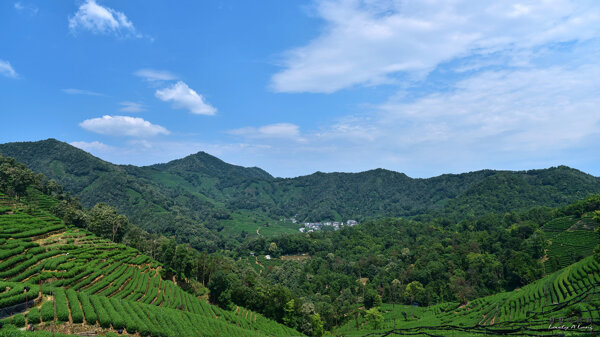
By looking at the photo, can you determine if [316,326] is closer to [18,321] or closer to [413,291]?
[413,291]

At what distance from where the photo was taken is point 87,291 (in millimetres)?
40656

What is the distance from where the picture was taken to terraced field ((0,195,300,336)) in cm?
2909

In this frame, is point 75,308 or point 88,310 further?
point 88,310

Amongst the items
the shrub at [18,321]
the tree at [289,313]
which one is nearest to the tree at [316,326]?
the tree at [289,313]

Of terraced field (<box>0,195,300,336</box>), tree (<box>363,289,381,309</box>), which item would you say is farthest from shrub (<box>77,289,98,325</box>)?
tree (<box>363,289,381,309</box>)

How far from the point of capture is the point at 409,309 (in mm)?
93500

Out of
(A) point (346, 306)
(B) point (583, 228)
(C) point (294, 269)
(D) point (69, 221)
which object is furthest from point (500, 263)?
(D) point (69, 221)

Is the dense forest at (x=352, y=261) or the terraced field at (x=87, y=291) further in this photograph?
the dense forest at (x=352, y=261)

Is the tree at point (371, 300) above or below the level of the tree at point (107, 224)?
below

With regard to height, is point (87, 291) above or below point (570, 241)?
below

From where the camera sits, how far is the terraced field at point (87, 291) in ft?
95.5

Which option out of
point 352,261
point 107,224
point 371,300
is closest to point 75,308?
point 107,224

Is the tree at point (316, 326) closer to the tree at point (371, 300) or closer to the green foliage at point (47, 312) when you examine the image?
the tree at point (371, 300)

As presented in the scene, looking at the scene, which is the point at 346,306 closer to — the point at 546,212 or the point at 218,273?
the point at 218,273
